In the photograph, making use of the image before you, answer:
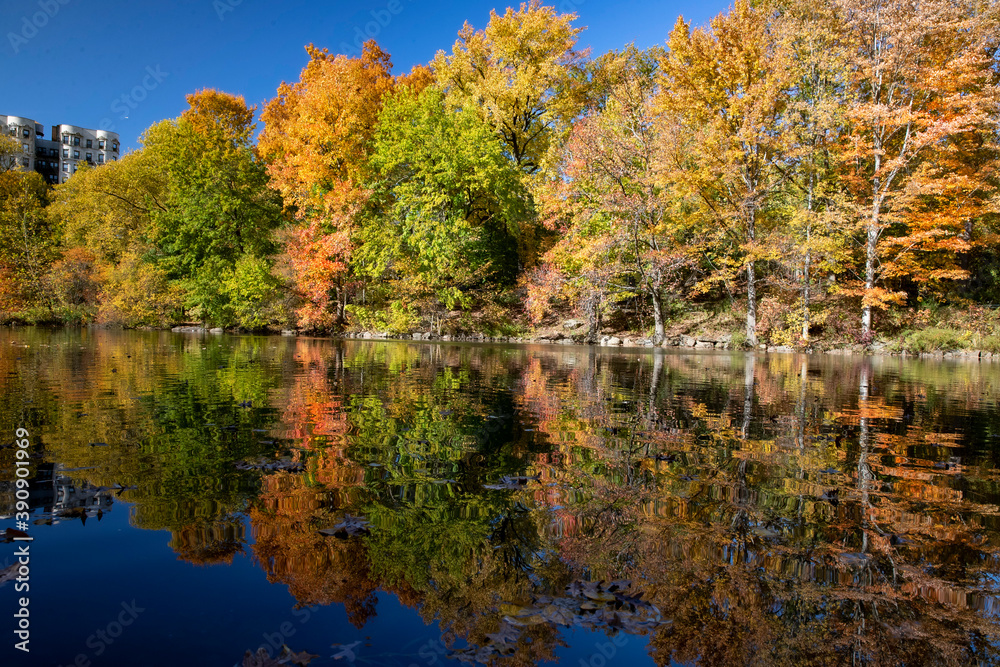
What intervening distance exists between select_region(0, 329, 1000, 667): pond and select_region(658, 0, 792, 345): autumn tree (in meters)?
19.6

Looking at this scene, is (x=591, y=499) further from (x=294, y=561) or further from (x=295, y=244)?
(x=295, y=244)

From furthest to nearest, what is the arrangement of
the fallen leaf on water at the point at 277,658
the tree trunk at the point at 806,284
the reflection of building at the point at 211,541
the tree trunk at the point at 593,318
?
the tree trunk at the point at 593,318, the tree trunk at the point at 806,284, the reflection of building at the point at 211,541, the fallen leaf on water at the point at 277,658

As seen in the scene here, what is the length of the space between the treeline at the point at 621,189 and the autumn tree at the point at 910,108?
12 centimetres

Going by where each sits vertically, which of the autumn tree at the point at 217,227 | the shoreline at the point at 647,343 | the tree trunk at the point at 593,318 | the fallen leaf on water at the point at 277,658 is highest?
the autumn tree at the point at 217,227

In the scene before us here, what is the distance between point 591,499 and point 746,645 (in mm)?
1631

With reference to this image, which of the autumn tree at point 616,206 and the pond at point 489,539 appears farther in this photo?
the autumn tree at point 616,206

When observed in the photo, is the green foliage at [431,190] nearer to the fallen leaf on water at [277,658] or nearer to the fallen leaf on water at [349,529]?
the fallen leaf on water at [349,529]

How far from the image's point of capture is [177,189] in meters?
34.1

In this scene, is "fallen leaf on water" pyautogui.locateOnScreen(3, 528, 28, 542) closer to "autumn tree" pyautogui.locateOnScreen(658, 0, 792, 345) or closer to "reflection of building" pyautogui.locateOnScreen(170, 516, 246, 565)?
"reflection of building" pyautogui.locateOnScreen(170, 516, 246, 565)

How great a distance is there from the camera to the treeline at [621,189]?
2295 centimetres

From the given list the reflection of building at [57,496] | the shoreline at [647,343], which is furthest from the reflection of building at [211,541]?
the shoreline at [647,343]

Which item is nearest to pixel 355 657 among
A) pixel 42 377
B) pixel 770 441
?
pixel 770 441

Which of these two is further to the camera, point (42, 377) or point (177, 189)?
point (177, 189)

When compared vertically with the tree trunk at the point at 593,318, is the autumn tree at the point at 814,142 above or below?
above
